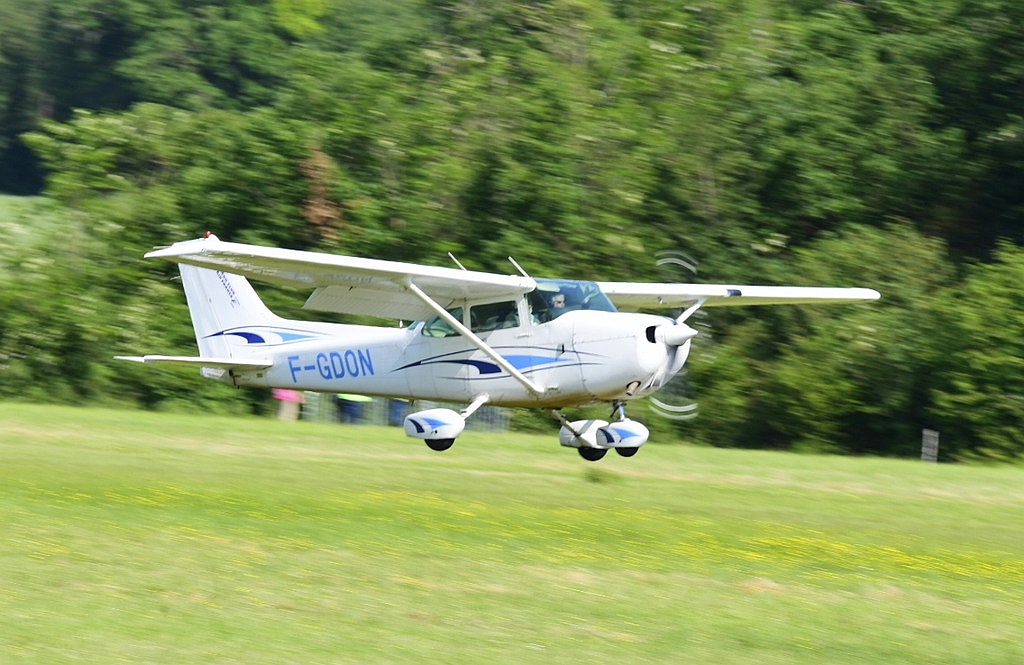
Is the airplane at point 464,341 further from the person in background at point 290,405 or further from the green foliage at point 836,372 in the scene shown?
the green foliage at point 836,372

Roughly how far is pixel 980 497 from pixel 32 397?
19839mm

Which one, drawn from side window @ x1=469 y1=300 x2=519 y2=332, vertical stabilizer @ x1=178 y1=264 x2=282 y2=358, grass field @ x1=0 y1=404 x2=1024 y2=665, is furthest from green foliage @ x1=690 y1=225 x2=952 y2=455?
side window @ x1=469 y1=300 x2=519 y2=332

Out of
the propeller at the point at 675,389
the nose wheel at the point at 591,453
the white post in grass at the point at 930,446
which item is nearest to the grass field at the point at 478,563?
the nose wheel at the point at 591,453

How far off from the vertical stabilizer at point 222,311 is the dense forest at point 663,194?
31.0 feet

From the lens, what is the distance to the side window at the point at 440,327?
16422 millimetres

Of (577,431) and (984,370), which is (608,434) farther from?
(984,370)

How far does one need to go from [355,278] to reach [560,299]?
229cm

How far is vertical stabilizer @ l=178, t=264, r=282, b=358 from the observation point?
19.0 m

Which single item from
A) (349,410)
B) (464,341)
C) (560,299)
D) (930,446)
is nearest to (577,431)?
(464,341)

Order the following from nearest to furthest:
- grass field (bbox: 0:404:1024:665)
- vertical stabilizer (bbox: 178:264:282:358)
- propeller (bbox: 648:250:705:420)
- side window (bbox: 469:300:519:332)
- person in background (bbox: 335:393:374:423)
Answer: grass field (bbox: 0:404:1024:665) < side window (bbox: 469:300:519:332) < vertical stabilizer (bbox: 178:264:282:358) < propeller (bbox: 648:250:705:420) < person in background (bbox: 335:393:374:423)

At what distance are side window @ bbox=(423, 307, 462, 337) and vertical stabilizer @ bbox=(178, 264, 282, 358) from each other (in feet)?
9.20

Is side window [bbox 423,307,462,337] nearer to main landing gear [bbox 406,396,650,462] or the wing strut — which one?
the wing strut

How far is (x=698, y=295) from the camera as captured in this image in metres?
17.9

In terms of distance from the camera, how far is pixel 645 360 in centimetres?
1507
